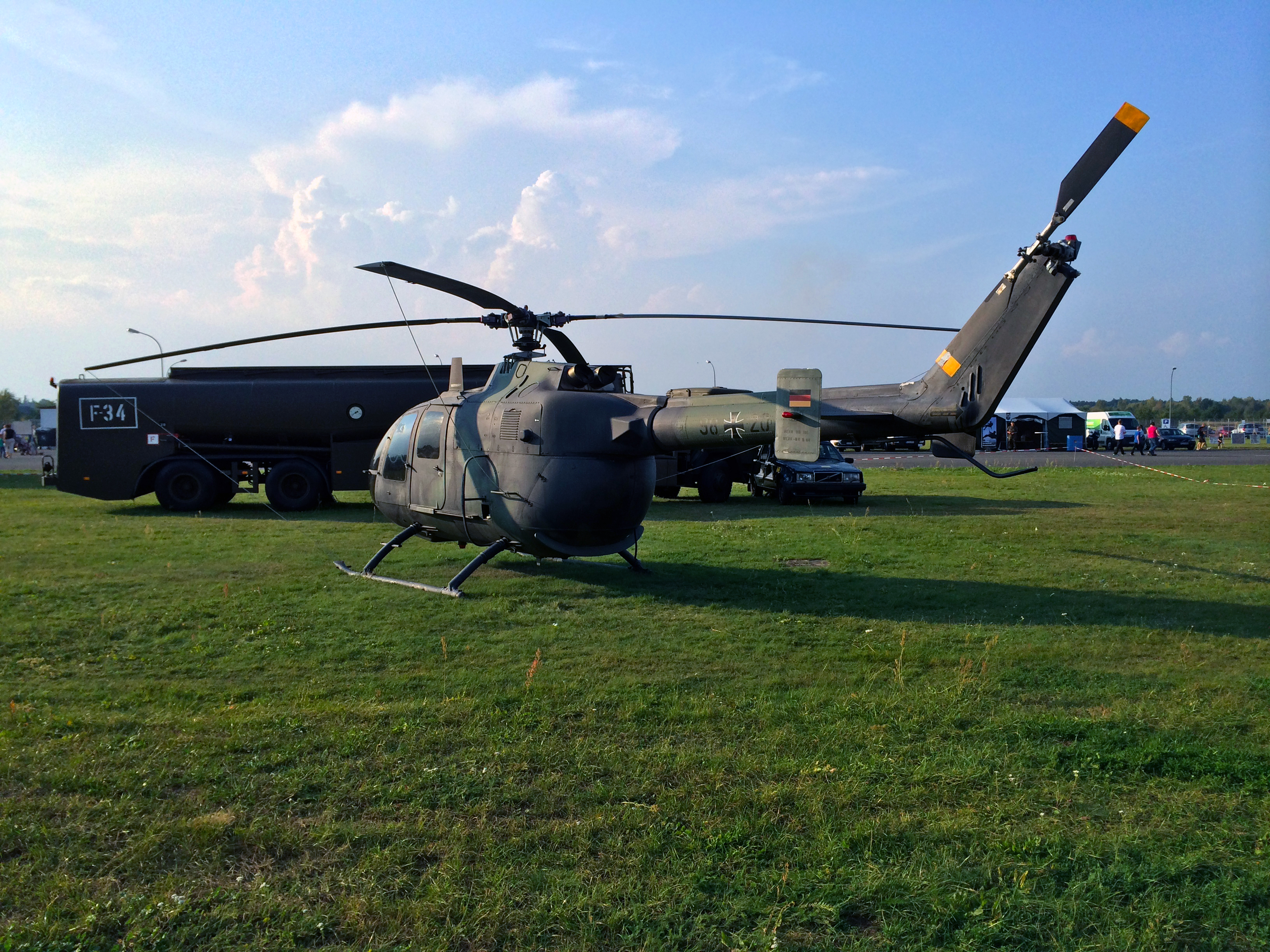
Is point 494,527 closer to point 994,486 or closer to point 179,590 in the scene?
point 179,590

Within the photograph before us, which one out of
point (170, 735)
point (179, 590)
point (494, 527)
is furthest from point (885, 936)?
point (179, 590)

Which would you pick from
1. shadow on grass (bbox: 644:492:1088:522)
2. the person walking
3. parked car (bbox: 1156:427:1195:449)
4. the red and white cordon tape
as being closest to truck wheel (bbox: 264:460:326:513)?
shadow on grass (bbox: 644:492:1088:522)

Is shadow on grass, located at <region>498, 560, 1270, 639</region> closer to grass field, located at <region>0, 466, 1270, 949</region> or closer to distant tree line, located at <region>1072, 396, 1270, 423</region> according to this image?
grass field, located at <region>0, 466, 1270, 949</region>

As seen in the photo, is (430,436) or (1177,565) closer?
(430,436)

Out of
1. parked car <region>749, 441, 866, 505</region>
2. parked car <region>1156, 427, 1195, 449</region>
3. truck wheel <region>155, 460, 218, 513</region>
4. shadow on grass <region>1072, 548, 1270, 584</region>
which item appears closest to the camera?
shadow on grass <region>1072, 548, 1270, 584</region>

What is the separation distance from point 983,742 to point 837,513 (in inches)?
494

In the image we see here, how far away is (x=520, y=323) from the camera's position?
34.9 ft

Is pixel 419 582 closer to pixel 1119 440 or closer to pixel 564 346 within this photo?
pixel 564 346

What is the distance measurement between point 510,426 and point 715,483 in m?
11.4

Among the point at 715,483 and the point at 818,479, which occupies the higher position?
the point at 818,479

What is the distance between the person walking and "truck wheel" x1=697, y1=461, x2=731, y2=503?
31286 mm

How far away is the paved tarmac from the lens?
114 feet

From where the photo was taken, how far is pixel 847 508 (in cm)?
1925

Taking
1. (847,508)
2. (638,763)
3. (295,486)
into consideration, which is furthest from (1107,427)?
(638,763)
